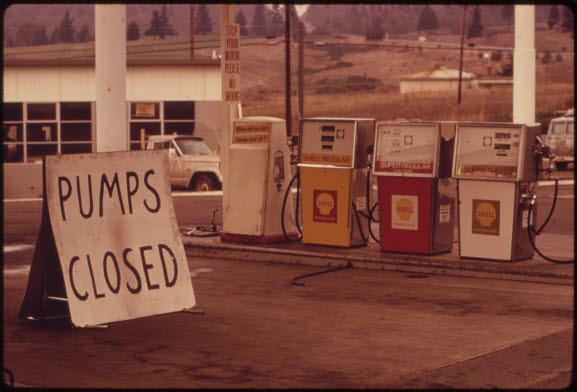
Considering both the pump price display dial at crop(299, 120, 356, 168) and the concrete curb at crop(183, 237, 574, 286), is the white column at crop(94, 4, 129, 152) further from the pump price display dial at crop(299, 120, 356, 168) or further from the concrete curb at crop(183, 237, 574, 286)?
the pump price display dial at crop(299, 120, 356, 168)

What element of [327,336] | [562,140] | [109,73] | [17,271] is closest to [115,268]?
[327,336]

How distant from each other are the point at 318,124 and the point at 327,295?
3331 mm

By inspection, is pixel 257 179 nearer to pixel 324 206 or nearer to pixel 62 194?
pixel 324 206

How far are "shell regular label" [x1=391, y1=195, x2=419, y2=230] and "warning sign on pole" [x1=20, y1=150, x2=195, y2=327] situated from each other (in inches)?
162

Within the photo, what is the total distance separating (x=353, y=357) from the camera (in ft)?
27.9

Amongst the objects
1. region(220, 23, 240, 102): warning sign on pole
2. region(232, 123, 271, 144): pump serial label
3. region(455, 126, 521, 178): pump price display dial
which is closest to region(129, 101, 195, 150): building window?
region(220, 23, 240, 102): warning sign on pole

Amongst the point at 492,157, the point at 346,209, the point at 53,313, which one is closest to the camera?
the point at 53,313

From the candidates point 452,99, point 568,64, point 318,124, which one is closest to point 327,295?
point 318,124

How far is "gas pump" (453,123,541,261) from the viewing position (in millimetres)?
12531

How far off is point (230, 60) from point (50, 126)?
31.0 meters

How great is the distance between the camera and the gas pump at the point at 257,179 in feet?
46.3

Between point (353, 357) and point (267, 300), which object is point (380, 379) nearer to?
point (353, 357)

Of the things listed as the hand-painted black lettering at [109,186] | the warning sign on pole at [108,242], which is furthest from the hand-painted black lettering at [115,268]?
the hand-painted black lettering at [109,186]

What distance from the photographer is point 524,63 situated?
17250 mm
